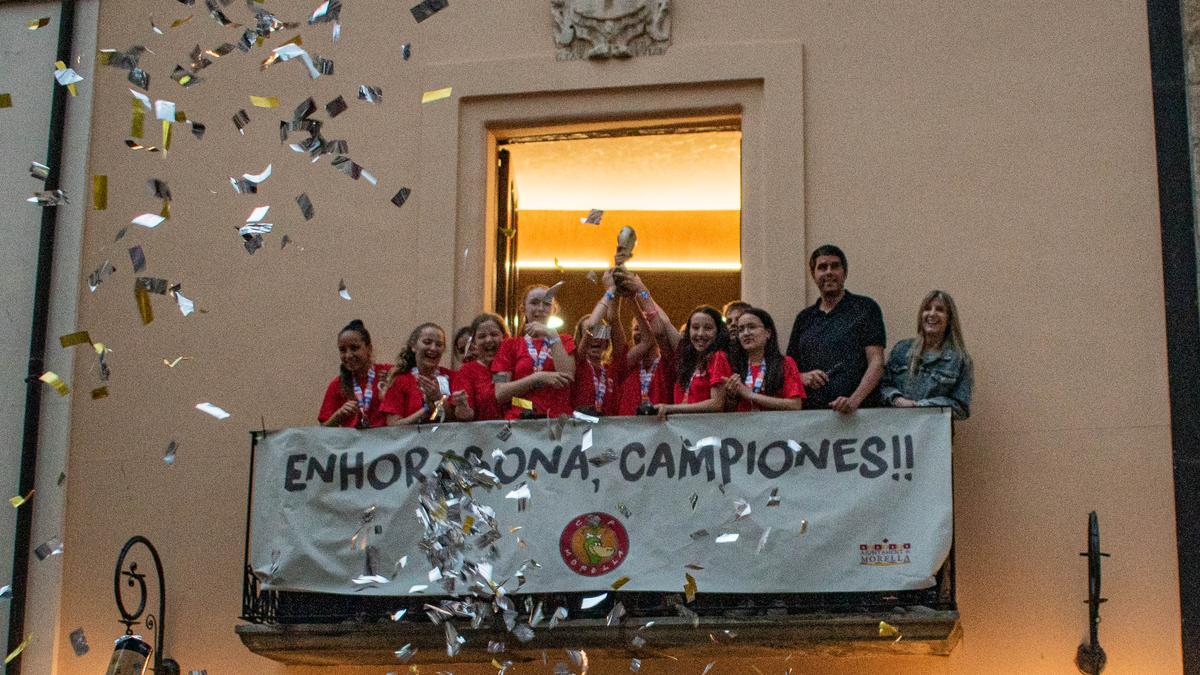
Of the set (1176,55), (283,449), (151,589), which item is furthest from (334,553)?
(1176,55)

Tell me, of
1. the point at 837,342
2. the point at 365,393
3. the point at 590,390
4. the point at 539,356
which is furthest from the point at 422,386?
the point at 837,342

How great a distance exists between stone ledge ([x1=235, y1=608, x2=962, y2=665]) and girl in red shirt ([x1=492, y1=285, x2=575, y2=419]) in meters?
1.21

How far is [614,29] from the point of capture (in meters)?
13.1

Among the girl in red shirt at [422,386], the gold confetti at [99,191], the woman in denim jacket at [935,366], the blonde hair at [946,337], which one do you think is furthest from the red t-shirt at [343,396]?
the blonde hair at [946,337]

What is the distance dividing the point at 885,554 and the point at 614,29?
3787mm

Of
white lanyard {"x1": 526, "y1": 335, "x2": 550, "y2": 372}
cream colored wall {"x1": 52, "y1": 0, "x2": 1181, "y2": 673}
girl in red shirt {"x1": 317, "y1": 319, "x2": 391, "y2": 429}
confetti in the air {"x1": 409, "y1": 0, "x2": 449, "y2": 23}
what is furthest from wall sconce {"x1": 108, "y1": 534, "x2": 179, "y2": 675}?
confetti in the air {"x1": 409, "y1": 0, "x2": 449, "y2": 23}

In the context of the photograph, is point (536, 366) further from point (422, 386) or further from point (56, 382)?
point (56, 382)

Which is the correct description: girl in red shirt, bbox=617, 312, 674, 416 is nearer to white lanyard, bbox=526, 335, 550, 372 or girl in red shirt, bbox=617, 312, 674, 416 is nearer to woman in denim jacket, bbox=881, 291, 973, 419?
white lanyard, bbox=526, 335, 550, 372

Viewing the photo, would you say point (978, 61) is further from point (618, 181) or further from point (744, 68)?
point (618, 181)

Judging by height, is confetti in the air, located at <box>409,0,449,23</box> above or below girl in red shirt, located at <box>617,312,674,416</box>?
above

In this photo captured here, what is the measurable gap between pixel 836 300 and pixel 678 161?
2232 millimetres

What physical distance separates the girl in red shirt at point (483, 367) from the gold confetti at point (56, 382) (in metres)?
2.46

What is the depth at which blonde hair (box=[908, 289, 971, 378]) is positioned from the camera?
37.9ft

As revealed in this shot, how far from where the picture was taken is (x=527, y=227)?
13.9m
